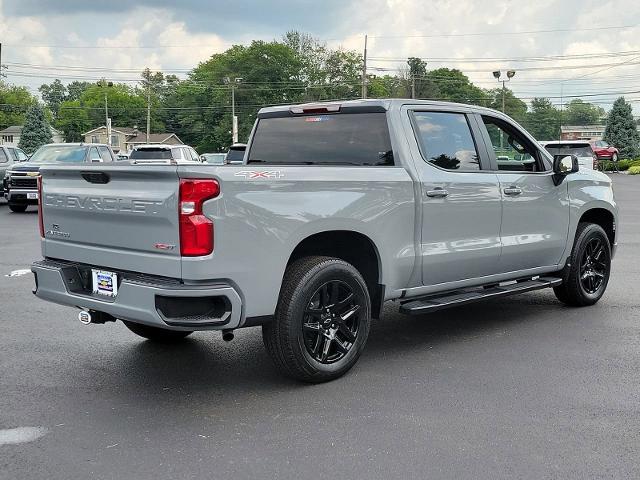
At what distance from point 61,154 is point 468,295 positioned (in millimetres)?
15738

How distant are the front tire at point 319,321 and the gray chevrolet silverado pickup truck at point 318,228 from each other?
0.01 meters

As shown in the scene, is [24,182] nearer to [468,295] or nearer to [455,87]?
[468,295]

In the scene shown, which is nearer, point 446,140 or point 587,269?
point 446,140

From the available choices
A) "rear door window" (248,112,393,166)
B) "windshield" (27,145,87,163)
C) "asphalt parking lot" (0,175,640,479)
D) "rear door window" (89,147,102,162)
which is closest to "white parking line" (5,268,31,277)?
"asphalt parking lot" (0,175,640,479)

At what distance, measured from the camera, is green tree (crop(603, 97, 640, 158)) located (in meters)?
59.2

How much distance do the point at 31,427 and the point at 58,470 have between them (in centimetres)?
67

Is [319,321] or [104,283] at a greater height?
[104,283]

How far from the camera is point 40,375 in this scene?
16.8 ft

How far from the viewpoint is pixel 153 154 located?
68.7ft

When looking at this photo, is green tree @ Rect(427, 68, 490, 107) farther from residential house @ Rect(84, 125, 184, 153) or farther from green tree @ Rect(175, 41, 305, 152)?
residential house @ Rect(84, 125, 184, 153)

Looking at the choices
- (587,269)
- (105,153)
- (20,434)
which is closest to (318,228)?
(20,434)

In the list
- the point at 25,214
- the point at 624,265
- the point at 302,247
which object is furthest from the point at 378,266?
the point at 25,214

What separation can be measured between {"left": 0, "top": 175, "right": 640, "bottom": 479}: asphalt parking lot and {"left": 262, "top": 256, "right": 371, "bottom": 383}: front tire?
0.54 feet

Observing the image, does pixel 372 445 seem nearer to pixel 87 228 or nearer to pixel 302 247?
pixel 302 247
